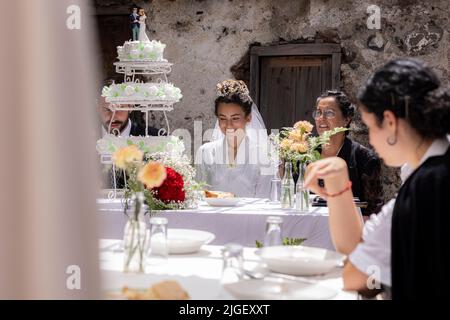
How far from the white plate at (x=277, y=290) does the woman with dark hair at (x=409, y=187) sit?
→ 0.14 metres

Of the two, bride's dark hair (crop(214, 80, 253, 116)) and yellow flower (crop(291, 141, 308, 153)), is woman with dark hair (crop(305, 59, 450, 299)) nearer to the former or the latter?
yellow flower (crop(291, 141, 308, 153))

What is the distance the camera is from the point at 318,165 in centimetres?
216

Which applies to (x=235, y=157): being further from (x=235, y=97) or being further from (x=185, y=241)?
(x=185, y=241)

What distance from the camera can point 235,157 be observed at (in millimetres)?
5090

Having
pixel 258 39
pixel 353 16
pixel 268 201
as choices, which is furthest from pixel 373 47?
pixel 268 201

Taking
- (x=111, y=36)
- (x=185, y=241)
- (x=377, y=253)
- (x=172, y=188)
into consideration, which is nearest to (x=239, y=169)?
(x=172, y=188)

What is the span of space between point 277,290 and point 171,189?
2.10m

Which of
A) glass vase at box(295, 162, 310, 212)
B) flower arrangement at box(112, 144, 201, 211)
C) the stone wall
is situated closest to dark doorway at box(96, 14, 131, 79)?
the stone wall

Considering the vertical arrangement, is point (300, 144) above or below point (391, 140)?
below

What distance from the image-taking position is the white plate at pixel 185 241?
2359 mm

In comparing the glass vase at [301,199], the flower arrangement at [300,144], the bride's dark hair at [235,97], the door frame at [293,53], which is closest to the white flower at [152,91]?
the bride's dark hair at [235,97]

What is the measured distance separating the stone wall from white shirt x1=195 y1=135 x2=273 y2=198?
240 cm

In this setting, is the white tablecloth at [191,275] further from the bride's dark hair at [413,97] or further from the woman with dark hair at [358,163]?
the woman with dark hair at [358,163]
